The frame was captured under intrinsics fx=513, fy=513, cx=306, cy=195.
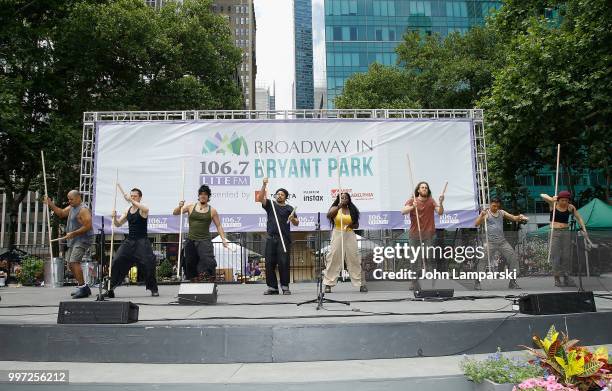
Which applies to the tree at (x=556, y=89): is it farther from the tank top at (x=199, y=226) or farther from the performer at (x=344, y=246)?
the tank top at (x=199, y=226)

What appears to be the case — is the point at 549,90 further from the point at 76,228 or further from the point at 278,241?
the point at 76,228

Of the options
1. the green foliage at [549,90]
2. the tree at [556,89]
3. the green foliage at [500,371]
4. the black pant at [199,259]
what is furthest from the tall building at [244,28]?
the green foliage at [500,371]

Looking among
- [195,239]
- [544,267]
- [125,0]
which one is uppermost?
[125,0]

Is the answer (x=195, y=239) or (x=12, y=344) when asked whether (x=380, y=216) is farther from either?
(x=12, y=344)

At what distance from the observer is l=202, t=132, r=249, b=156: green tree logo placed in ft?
46.0

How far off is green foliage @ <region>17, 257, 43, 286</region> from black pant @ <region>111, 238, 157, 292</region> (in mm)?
7565

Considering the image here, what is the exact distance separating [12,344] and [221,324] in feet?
7.30

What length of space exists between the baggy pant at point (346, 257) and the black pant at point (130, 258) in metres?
3.11

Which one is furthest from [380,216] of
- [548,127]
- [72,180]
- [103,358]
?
[72,180]

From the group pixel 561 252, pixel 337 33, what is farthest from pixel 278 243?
pixel 337 33

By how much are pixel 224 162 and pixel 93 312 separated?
8756mm

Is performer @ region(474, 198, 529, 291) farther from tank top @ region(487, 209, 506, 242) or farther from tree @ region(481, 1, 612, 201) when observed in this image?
tree @ region(481, 1, 612, 201)

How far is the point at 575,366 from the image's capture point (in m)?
3.77

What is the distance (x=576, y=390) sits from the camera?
368 cm
